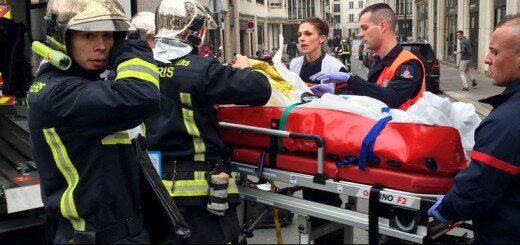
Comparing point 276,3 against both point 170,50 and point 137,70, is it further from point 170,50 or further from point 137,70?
point 137,70

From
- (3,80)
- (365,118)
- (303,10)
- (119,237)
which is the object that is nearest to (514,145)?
(365,118)

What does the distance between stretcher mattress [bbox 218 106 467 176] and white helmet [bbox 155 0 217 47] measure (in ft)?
1.94

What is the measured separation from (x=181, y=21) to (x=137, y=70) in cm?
92

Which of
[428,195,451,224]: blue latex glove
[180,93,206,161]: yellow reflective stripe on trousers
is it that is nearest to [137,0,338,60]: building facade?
[180,93,206,161]: yellow reflective stripe on trousers

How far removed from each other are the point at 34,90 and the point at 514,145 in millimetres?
1889

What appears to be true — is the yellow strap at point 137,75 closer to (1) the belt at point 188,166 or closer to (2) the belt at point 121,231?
(2) the belt at point 121,231

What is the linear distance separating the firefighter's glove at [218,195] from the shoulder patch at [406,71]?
158cm

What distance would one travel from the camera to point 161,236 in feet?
7.68

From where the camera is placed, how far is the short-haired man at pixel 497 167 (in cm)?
200

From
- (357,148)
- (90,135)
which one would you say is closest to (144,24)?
(357,148)

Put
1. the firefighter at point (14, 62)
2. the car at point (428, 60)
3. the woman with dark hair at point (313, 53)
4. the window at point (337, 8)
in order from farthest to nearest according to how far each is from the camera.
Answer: the window at point (337, 8) < the car at point (428, 60) < the firefighter at point (14, 62) < the woman with dark hair at point (313, 53)

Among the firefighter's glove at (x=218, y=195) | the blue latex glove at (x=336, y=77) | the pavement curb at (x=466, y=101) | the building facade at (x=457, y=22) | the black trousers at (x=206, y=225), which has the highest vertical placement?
the building facade at (x=457, y=22)

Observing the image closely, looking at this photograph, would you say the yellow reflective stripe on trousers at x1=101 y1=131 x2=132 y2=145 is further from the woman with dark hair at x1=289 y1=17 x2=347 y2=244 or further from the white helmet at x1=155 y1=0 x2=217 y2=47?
the woman with dark hair at x1=289 y1=17 x2=347 y2=244

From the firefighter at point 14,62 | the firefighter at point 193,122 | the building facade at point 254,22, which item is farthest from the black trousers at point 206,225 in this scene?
the building facade at point 254,22
